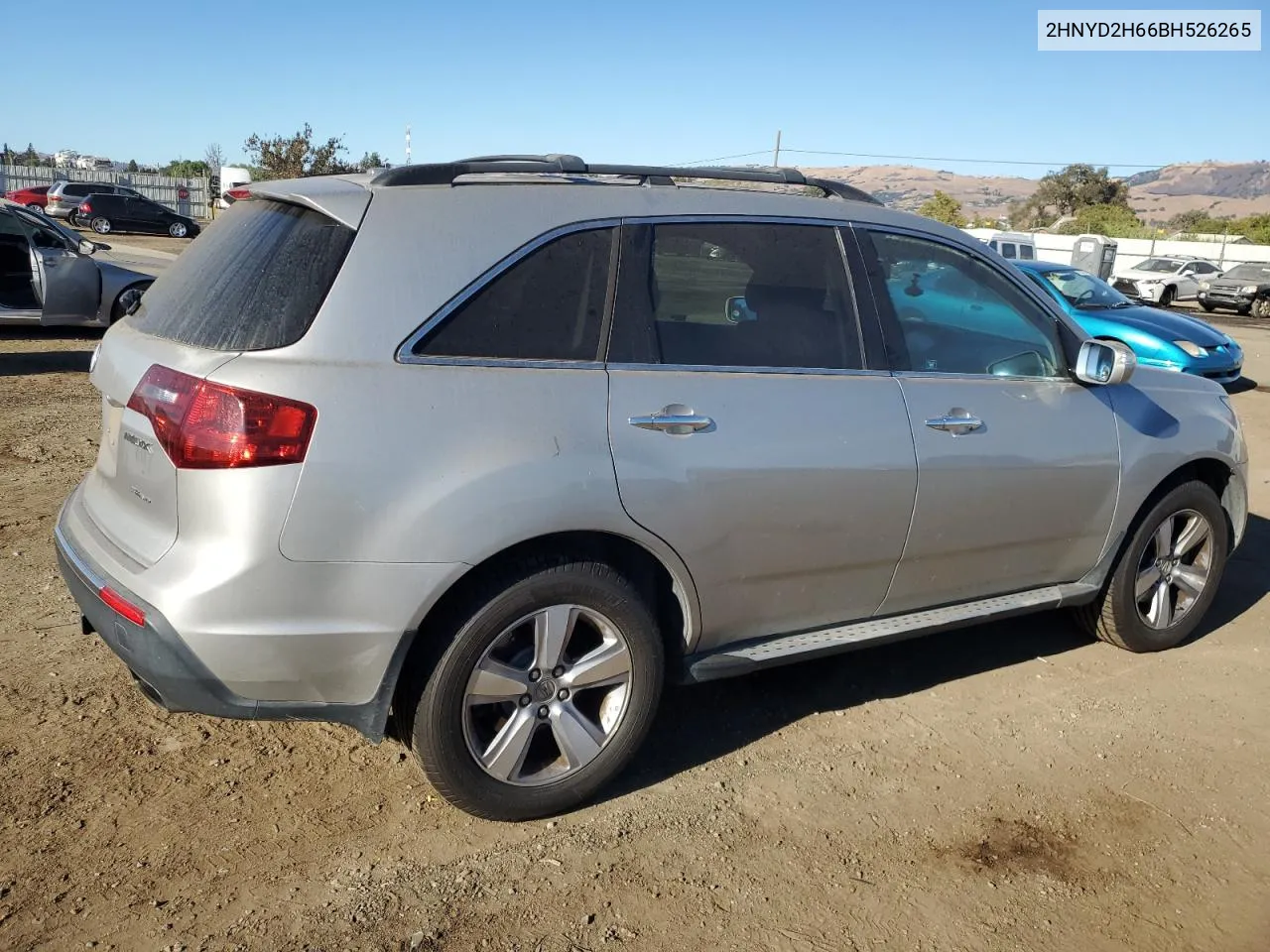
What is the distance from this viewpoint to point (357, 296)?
296 centimetres

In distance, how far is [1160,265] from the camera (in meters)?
33.2

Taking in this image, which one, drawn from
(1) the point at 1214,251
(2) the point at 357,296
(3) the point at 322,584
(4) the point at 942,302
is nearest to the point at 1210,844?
(4) the point at 942,302

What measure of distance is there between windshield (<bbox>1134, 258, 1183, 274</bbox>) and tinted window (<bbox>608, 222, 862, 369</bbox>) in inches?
1288

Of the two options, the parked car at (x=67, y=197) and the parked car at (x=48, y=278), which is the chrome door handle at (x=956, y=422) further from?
the parked car at (x=67, y=197)

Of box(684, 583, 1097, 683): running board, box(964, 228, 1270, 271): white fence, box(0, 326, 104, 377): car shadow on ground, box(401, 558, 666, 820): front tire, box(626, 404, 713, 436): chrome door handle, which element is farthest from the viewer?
box(964, 228, 1270, 271): white fence

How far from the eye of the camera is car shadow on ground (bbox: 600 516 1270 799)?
3871mm

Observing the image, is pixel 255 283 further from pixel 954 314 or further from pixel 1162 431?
pixel 1162 431

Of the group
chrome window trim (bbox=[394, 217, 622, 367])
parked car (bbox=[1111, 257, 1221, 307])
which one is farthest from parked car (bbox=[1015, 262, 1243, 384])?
parked car (bbox=[1111, 257, 1221, 307])

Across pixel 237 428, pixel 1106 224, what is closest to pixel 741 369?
pixel 237 428

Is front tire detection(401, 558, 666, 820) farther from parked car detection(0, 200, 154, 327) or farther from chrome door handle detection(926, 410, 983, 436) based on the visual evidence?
parked car detection(0, 200, 154, 327)

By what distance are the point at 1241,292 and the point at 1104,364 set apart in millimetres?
29821

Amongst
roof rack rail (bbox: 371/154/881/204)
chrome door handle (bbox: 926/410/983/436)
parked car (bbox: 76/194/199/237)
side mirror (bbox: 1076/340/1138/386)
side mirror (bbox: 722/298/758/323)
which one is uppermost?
roof rack rail (bbox: 371/154/881/204)

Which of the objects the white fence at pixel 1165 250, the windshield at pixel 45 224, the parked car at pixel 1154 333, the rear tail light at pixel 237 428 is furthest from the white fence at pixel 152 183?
the rear tail light at pixel 237 428

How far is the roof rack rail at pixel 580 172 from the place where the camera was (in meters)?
3.24
